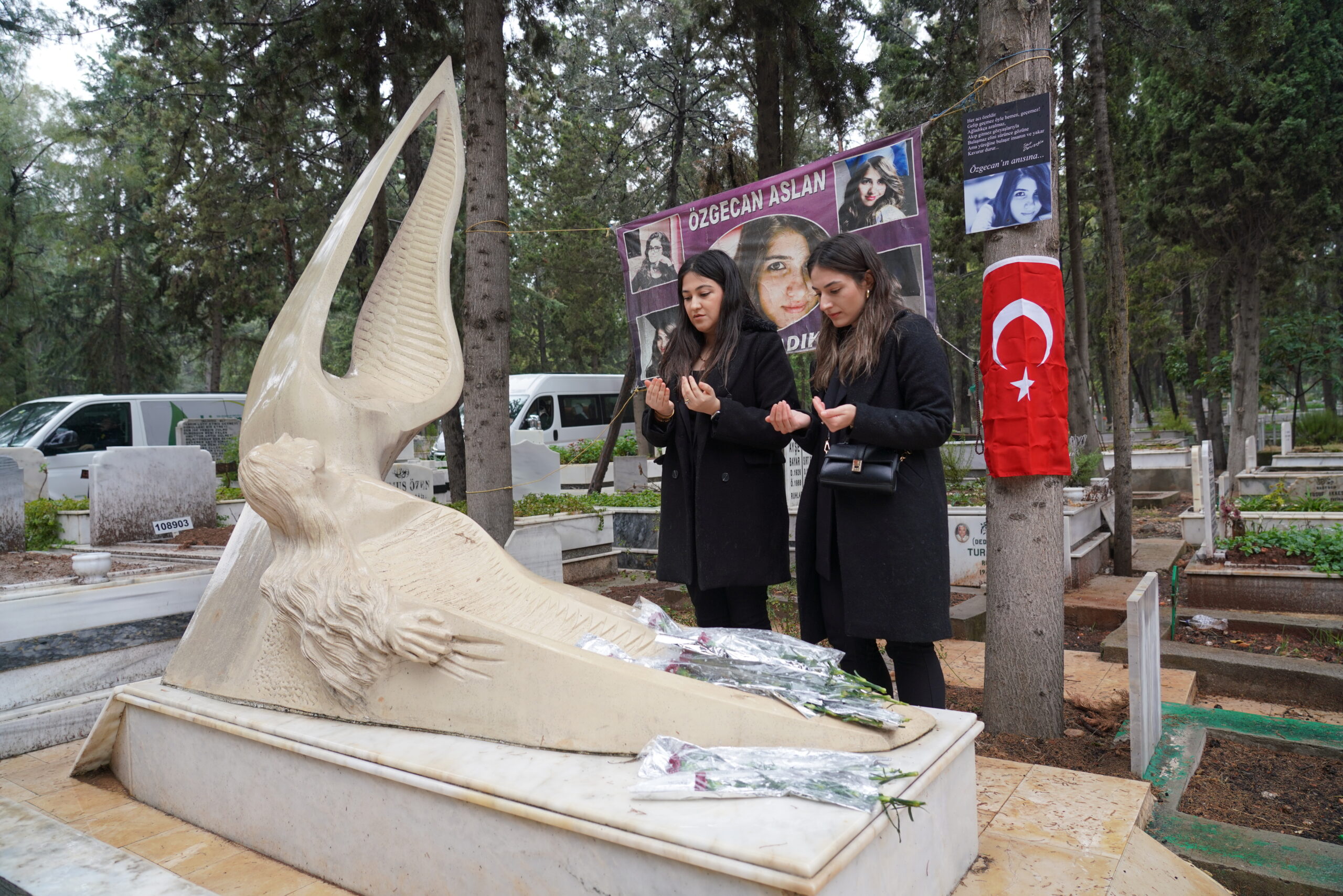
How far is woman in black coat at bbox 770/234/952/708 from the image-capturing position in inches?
92.3

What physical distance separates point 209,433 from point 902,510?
10.8 m

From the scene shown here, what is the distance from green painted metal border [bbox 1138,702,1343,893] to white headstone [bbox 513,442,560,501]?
8.65 metres

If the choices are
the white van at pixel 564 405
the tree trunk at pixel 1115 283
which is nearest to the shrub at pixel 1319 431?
the tree trunk at pixel 1115 283

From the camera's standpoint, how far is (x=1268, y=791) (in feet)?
9.32

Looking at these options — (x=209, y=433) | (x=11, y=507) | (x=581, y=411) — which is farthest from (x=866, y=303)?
(x=581, y=411)

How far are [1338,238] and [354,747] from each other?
18.3m

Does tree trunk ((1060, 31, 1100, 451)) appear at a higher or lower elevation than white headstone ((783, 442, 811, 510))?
higher

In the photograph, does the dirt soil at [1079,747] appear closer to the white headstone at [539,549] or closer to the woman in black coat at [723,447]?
the woman in black coat at [723,447]

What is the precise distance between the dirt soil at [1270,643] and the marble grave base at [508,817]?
3405 millimetres

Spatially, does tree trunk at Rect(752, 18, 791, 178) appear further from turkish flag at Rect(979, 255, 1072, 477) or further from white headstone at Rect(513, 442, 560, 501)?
white headstone at Rect(513, 442, 560, 501)

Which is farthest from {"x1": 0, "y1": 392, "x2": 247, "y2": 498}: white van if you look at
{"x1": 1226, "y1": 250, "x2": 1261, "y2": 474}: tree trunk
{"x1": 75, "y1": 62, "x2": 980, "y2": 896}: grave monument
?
{"x1": 1226, "y1": 250, "x2": 1261, "y2": 474}: tree trunk

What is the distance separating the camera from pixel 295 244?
13.3 metres

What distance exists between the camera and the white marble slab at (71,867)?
2.11 meters

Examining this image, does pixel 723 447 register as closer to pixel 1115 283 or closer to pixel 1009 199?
pixel 1009 199
